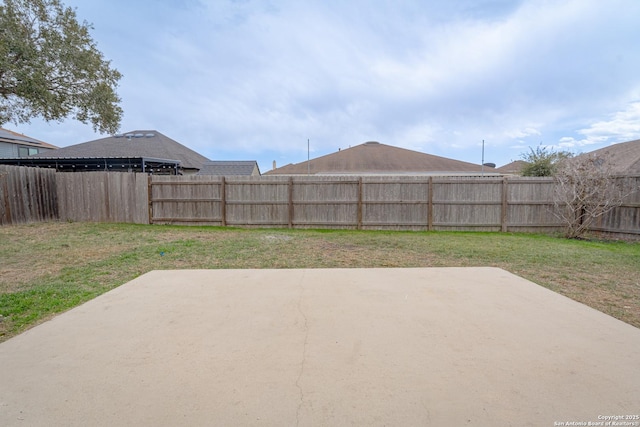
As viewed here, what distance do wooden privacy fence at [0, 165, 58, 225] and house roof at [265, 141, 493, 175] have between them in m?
10.3

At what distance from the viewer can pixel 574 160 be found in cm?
854

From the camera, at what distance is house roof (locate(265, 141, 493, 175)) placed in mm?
16391

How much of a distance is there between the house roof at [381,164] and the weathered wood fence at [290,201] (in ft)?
22.0

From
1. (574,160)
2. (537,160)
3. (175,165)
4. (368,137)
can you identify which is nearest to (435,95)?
(537,160)

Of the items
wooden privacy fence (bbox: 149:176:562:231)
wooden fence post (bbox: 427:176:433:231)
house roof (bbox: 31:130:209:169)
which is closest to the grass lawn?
wooden fence post (bbox: 427:176:433:231)

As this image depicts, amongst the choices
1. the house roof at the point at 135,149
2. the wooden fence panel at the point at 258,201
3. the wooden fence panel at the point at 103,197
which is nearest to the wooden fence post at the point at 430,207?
the wooden fence panel at the point at 258,201

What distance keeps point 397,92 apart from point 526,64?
16.3 feet

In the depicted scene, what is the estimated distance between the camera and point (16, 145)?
20.8m

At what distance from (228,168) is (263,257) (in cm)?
1412

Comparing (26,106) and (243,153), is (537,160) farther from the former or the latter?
(243,153)

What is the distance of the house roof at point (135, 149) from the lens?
58.2 ft

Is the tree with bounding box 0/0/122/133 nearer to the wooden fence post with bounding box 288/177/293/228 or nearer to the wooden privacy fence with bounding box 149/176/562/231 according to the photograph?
the wooden privacy fence with bounding box 149/176/562/231

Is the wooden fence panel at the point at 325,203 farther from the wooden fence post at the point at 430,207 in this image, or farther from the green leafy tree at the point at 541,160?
the green leafy tree at the point at 541,160

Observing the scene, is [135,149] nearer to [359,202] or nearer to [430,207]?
[359,202]
